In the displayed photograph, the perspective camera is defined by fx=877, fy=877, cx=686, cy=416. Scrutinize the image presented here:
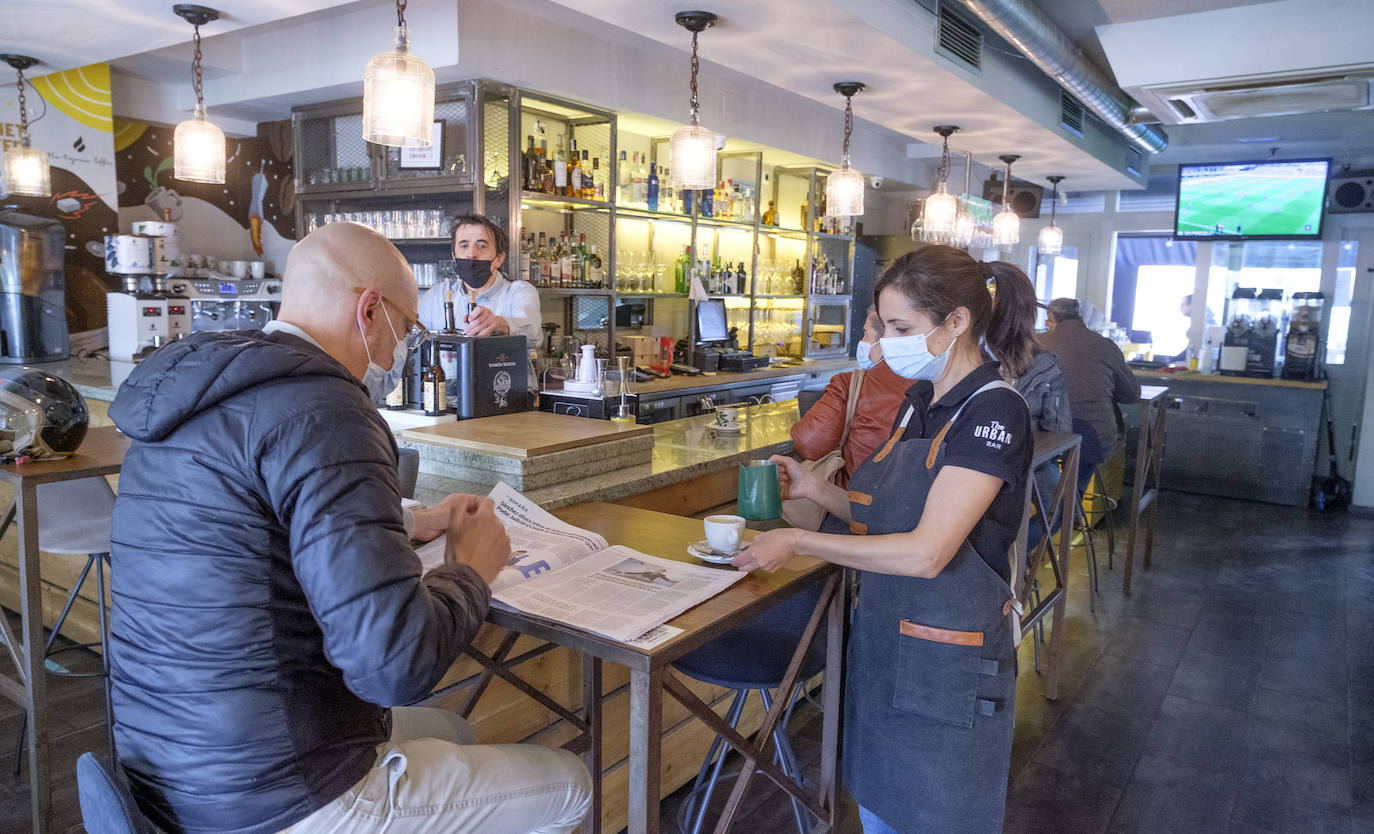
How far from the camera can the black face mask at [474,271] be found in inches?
163

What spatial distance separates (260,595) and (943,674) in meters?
1.25

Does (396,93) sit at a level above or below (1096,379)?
above

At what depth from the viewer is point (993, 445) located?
1621 millimetres

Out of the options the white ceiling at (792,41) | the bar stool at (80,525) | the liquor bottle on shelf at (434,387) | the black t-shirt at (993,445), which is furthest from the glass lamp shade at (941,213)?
the bar stool at (80,525)

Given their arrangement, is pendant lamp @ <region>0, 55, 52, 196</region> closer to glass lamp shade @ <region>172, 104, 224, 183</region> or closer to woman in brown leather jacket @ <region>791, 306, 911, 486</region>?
glass lamp shade @ <region>172, 104, 224, 183</region>

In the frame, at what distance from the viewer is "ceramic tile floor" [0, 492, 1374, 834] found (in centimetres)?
276

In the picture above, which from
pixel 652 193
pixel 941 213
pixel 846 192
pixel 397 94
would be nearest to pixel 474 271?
pixel 397 94

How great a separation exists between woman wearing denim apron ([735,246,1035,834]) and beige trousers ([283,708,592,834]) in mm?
514

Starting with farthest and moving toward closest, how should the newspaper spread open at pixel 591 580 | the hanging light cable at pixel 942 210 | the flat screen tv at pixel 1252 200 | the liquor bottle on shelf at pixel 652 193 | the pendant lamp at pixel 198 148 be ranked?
the flat screen tv at pixel 1252 200
the liquor bottle on shelf at pixel 652 193
the hanging light cable at pixel 942 210
the pendant lamp at pixel 198 148
the newspaper spread open at pixel 591 580

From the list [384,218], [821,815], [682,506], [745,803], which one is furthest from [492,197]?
[821,815]

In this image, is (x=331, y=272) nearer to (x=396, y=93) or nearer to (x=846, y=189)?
(x=396, y=93)

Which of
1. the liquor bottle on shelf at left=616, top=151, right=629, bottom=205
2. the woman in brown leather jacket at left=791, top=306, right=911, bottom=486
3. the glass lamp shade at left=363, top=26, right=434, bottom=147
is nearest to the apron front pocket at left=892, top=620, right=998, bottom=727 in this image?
the woman in brown leather jacket at left=791, top=306, right=911, bottom=486

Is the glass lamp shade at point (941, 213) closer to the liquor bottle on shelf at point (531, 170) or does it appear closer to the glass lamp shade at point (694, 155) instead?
the glass lamp shade at point (694, 155)

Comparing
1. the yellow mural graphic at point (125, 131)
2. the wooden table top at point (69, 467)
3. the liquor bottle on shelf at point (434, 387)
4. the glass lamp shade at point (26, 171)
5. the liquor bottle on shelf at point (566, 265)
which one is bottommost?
the wooden table top at point (69, 467)
